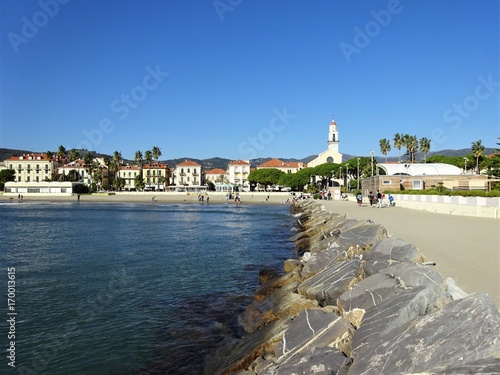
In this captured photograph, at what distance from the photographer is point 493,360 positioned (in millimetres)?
4223

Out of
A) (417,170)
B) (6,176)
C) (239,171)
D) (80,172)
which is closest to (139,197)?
(80,172)

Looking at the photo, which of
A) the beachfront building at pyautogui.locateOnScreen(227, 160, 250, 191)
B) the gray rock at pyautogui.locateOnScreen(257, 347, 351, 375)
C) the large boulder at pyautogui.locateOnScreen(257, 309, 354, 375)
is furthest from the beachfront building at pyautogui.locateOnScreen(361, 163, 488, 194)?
the beachfront building at pyautogui.locateOnScreen(227, 160, 250, 191)

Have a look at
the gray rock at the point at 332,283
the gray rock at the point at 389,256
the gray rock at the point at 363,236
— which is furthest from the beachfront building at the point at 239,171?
the gray rock at the point at 332,283

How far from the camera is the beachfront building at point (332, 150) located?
147 meters

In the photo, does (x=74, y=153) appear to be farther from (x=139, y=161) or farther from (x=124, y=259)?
(x=124, y=259)

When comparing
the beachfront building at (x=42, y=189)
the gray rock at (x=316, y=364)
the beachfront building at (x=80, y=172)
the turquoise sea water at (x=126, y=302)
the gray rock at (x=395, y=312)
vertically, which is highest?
the beachfront building at (x=80, y=172)

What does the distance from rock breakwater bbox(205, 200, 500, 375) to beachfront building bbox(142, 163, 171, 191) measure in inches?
5736

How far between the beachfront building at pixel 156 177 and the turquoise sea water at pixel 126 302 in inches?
5097

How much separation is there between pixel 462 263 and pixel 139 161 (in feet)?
469

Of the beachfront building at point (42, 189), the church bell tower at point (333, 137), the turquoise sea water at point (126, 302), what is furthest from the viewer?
the church bell tower at point (333, 137)

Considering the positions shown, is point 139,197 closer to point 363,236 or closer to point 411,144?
point 411,144

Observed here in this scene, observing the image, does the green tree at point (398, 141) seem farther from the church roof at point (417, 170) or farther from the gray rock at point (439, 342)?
the gray rock at point (439, 342)

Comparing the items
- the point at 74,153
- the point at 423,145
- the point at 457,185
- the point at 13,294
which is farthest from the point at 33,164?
the point at 13,294

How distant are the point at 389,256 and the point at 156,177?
502 feet
